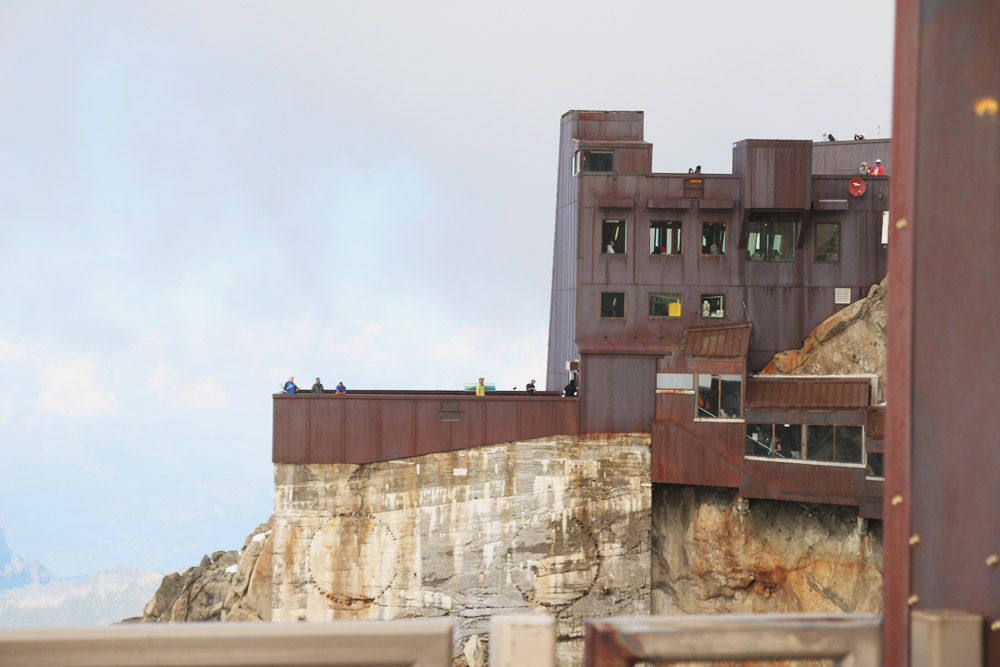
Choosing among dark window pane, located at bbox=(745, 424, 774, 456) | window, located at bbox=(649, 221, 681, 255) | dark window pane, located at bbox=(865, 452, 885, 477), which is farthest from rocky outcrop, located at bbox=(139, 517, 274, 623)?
dark window pane, located at bbox=(865, 452, 885, 477)

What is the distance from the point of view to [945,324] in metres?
4.87

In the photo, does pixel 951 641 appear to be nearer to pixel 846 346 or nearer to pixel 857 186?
pixel 846 346

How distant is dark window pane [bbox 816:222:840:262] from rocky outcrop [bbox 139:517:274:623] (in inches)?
925

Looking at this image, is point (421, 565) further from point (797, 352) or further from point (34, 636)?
point (34, 636)

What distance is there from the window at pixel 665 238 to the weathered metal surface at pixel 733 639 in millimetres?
30556

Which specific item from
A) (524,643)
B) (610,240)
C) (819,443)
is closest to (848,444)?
(819,443)

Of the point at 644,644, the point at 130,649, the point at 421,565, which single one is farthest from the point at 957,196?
the point at 421,565

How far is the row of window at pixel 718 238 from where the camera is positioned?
34719mm

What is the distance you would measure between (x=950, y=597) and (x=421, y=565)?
88.6 ft

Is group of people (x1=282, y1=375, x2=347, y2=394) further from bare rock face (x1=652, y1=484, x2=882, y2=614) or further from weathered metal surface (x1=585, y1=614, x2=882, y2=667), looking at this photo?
weathered metal surface (x1=585, y1=614, x2=882, y2=667)

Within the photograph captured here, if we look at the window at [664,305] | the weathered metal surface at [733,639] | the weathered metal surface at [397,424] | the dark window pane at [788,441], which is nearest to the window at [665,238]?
the window at [664,305]

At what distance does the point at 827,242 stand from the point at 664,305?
258 inches

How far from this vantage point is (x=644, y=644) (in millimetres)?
4504

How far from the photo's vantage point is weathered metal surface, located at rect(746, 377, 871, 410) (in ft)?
102
